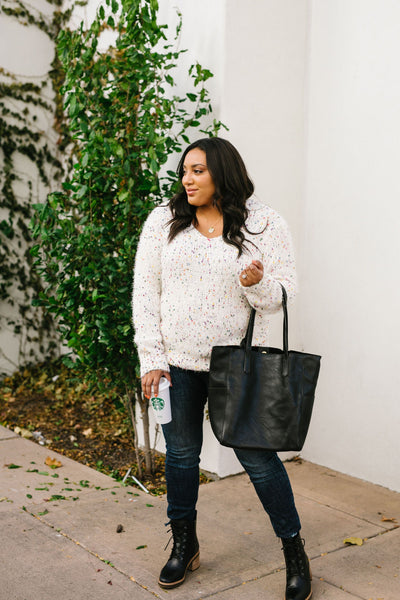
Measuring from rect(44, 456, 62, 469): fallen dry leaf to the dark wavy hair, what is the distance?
88.0 inches

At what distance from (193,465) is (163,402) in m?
0.32

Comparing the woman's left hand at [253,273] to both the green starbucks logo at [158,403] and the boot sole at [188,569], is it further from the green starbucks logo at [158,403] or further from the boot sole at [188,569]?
the boot sole at [188,569]

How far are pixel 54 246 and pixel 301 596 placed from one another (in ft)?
7.76

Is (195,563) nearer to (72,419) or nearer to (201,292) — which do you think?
(201,292)

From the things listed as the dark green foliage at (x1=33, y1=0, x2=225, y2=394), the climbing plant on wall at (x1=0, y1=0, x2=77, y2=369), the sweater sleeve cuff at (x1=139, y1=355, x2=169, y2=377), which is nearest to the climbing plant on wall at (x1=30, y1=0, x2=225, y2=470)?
the dark green foliage at (x1=33, y1=0, x2=225, y2=394)

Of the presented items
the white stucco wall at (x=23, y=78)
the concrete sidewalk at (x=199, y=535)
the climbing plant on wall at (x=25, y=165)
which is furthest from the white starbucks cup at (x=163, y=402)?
the white stucco wall at (x=23, y=78)

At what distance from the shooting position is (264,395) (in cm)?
243

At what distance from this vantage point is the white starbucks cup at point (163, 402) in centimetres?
260

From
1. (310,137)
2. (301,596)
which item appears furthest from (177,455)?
(310,137)

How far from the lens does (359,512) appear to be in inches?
137

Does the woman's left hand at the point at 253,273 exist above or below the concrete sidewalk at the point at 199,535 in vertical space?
above

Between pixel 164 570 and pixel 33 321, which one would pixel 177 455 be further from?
pixel 33 321

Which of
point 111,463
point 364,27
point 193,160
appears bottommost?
point 111,463

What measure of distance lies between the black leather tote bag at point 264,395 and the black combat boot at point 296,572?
1.48 ft
